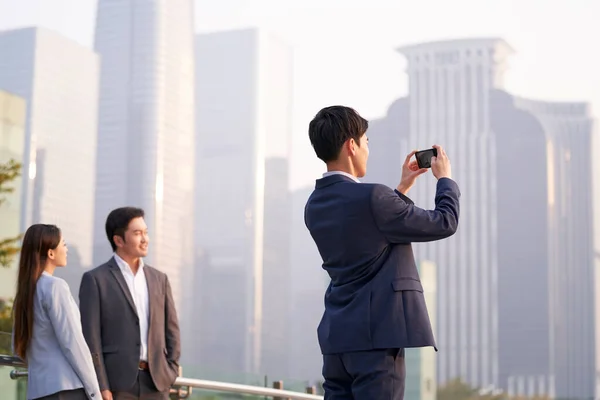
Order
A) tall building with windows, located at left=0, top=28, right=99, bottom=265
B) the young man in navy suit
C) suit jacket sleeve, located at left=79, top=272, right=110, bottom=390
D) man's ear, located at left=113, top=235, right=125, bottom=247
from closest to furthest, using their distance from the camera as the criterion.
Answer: the young man in navy suit, suit jacket sleeve, located at left=79, top=272, right=110, bottom=390, man's ear, located at left=113, top=235, right=125, bottom=247, tall building with windows, located at left=0, top=28, right=99, bottom=265

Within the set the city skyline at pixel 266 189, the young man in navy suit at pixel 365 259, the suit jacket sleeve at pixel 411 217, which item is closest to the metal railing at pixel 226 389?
the young man in navy suit at pixel 365 259

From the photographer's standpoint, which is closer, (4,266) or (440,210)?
(440,210)

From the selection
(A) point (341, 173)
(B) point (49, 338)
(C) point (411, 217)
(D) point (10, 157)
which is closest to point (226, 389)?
(B) point (49, 338)

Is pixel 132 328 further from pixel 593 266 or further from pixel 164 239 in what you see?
pixel 593 266

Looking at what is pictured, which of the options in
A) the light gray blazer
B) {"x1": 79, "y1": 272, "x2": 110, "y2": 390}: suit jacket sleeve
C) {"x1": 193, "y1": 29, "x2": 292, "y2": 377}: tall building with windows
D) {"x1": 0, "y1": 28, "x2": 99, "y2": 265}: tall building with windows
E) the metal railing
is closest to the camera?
the light gray blazer

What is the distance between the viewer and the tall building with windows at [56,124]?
96.7 metres

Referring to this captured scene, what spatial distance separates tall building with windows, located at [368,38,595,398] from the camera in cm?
10650

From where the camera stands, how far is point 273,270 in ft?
396

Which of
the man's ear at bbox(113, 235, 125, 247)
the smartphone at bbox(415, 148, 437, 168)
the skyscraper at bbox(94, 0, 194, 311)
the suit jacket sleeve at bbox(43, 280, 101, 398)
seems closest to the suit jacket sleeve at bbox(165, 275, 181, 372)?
the man's ear at bbox(113, 235, 125, 247)

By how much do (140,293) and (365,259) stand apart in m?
1.83

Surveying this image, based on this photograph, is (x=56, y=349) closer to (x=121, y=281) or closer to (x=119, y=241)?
(x=121, y=281)

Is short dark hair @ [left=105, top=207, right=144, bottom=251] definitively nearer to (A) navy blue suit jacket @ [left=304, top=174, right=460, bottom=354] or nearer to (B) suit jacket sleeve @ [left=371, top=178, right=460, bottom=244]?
(A) navy blue suit jacket @ [left=304, top=174, right=460, bottom=354]

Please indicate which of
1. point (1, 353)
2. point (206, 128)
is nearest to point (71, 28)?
point (206, 128)

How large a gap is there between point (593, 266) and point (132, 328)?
115427 millimetres
